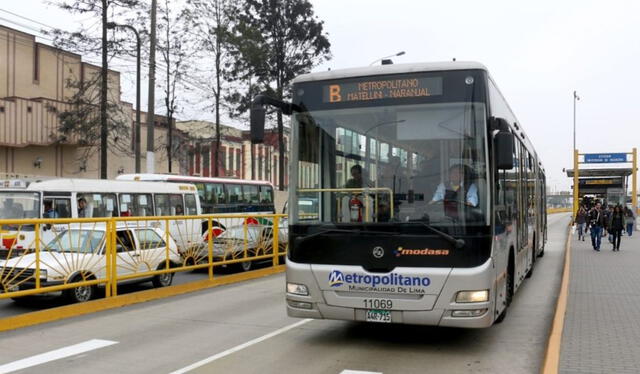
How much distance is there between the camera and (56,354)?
24.1 ft

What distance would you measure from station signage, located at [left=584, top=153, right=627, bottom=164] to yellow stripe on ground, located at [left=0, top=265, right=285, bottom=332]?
29.2 meters

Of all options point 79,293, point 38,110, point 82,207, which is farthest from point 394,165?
point 38,110

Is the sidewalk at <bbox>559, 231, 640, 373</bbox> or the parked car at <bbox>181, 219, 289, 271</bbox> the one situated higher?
the parked car at <bbox>181, 219, 289, 271</bbox>

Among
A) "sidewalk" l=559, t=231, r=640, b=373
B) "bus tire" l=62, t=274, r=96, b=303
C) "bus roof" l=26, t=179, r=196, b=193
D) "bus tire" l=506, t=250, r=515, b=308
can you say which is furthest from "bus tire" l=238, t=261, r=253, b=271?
"bus tire" l=506, t=250, r=515, b=308

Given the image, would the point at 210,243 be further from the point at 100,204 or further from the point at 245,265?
the point at 100,204

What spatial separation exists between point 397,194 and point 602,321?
4003 mm

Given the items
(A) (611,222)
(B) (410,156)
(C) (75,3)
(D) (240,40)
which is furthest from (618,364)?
(D) (240,40)

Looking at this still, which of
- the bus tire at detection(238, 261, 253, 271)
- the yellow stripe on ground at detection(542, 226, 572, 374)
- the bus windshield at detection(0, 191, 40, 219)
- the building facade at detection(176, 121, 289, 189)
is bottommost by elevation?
the bus tire at detection(238, 261, 253, 271)

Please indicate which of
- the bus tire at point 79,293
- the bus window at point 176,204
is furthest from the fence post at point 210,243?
the bus window at point 176,204

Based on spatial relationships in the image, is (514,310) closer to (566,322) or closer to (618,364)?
(566,322)

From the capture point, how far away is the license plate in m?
6.96

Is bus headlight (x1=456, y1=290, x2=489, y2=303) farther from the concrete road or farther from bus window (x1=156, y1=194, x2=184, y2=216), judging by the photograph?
bus window (x1=156, y1=194, x2=184, y2=216)

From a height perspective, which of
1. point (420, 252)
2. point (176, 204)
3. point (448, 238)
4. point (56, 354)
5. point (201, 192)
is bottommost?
point (56, 354)

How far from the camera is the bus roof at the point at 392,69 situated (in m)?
7.09
